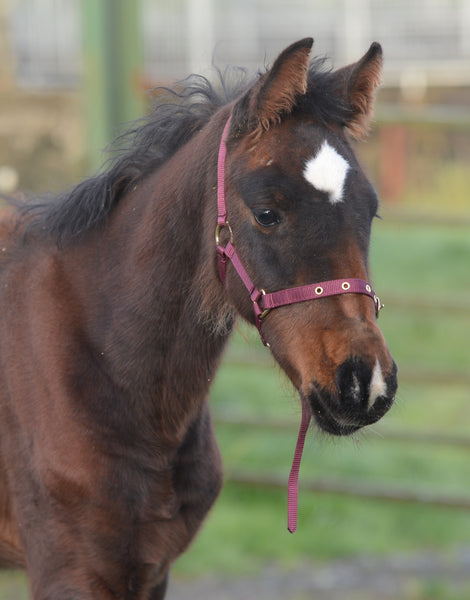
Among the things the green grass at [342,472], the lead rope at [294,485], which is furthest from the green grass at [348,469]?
the lead rope at [294,485]

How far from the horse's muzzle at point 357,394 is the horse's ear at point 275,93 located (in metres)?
0.68

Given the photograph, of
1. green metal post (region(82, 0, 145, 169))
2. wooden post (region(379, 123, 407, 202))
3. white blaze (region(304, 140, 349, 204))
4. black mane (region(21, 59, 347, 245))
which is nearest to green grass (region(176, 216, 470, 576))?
wooden post (region(379, 123, 407, 202))

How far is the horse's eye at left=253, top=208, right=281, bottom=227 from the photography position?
2191mm

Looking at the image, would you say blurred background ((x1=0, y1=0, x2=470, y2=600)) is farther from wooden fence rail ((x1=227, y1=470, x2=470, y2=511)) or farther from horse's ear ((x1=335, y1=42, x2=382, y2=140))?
horse's ear ((x1=335, y1=42, x2=382, y2=140))

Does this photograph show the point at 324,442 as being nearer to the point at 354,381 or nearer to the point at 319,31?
the point at 354,381

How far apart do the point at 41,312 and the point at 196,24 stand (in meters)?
10.5

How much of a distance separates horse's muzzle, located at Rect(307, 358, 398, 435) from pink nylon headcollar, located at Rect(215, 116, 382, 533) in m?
0.16

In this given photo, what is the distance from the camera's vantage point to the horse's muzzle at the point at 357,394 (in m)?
2.05

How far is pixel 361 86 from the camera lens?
243 cm

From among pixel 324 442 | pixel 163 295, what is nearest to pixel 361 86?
pixel 163 295

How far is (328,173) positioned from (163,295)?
2.11ft

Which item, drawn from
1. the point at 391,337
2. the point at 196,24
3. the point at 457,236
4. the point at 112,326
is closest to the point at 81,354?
the point at 112,326

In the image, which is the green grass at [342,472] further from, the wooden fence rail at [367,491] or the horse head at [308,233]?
the horse head at [308,233]

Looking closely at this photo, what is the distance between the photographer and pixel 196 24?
12398 mm
